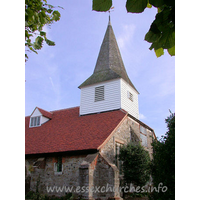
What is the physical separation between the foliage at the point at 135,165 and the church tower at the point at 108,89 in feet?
15.2

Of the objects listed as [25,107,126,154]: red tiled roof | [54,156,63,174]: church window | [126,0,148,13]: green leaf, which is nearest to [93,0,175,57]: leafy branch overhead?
[126,0,148,13]: green leaf

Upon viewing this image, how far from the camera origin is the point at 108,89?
61.5 ft

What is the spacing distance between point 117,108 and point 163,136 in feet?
27.4

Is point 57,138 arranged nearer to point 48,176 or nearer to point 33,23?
point 48,176

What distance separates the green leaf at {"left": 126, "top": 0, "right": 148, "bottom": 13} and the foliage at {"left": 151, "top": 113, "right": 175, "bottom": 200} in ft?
25.8

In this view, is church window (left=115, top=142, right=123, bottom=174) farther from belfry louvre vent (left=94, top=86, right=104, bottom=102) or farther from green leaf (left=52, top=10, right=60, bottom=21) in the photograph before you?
green leaf (left=52, top=10, right=60, bottom=21)

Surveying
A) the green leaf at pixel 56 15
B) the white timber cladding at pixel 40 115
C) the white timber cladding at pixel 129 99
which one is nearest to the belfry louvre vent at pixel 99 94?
the white timber cladding at pixel 129 99

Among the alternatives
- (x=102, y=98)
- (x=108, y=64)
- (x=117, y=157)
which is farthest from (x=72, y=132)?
(x=108, y=64)

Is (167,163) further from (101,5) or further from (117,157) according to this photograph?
(101,5)

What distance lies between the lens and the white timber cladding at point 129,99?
60.2 feet

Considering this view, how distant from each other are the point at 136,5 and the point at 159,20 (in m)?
0.30

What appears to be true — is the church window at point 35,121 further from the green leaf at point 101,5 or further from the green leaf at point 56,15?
A: the green leaf at point 101,5

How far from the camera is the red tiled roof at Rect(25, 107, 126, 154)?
14000 millimetres

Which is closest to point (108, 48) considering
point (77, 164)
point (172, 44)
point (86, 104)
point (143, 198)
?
point (86, 104)
